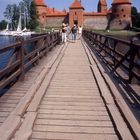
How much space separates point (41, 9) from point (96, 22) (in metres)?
17.3

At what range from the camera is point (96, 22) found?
94.9 meters

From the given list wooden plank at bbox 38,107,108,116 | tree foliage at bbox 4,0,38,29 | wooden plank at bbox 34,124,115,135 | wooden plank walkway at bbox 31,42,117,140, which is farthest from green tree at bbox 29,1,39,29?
wooden plank at bbox 34,124,115,135

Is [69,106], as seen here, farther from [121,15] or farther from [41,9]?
[41,9]

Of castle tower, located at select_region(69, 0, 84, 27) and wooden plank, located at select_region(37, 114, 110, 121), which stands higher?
castle tower, located at select_region(69, 0, 84, 27)

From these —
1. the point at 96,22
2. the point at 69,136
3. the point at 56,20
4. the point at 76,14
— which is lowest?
the point at 69,136

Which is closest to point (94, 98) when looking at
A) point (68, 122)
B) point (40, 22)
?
point (68, 122)

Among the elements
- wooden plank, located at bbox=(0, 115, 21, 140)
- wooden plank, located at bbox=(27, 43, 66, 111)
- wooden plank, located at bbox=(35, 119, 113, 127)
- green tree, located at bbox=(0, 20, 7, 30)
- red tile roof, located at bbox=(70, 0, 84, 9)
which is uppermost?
red tile roof, located at bbox=(70, 0, 84, 9)

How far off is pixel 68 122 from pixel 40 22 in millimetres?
93172

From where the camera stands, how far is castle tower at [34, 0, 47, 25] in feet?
318

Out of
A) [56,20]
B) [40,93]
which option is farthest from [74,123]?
[56,20]

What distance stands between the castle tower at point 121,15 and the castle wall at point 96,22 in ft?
7.62

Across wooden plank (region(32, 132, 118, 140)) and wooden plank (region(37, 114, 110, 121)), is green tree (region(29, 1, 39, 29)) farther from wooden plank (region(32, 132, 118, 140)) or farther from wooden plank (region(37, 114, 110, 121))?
wooden plank (region(32, 132, 118, 140))

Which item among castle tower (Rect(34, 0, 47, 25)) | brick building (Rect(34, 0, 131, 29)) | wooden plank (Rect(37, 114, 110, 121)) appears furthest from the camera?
castle tower (Rect(34, 0, 47, 25))

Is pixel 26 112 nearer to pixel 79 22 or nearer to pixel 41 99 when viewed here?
pixel 41 99
